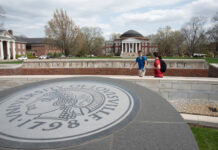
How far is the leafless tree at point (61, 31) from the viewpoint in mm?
25781

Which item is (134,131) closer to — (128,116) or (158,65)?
(128,116)

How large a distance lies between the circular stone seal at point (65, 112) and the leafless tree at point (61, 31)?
24.1m

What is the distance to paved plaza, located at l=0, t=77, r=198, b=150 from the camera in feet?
6.66

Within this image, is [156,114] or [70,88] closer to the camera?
[156,114]

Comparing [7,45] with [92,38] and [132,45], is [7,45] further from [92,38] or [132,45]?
[132,45]

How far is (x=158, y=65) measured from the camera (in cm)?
572

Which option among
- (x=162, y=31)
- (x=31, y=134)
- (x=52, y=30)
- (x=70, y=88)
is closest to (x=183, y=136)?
(x=31, y=134)

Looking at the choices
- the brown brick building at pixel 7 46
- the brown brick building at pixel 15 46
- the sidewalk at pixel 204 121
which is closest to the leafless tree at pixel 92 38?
the brown brick building at pixel 15 46

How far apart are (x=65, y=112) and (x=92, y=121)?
57 cm

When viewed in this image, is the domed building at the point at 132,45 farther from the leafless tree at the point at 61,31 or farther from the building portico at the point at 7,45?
the leafless tree at the point at 61,31

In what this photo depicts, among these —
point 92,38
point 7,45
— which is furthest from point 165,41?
point 7,45

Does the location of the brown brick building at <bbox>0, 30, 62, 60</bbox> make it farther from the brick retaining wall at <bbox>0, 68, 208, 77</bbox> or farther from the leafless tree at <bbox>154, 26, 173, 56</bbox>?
the leafless tree at <bbox>154, 26, 173, 56</bbox>

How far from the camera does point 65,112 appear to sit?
270 centimetres

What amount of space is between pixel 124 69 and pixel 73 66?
4723mm
